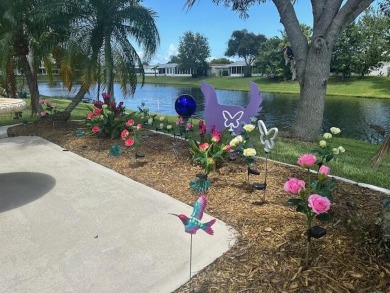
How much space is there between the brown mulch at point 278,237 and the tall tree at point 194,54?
75402mm

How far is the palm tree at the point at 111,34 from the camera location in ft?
26.2

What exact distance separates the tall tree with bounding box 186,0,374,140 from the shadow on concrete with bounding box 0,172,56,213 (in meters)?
5.73

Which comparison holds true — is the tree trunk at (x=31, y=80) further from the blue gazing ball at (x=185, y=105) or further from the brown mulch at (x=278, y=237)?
the brown mulch at (x=278, y=237)

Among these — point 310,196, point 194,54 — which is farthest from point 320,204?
point 194,54

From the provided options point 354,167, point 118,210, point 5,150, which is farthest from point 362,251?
point 5,150

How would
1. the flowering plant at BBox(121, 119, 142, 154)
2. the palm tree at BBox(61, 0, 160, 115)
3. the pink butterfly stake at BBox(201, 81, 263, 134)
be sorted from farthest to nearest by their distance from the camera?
the palm tree at BBox(61, 0, 160, 115)
the pink butterfly stake at BBox(201, 81, 263, 134)
the flowering plant at BBox(121, 119, 142, 154)

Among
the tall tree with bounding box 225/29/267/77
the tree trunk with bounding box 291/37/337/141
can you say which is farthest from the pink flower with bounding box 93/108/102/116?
the tall tree with bounding box 225/29/267/77

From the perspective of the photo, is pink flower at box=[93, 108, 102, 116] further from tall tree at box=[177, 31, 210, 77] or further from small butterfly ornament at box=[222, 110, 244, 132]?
tall tree at box=[177, 31, 210, 77]

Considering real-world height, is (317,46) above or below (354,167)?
above

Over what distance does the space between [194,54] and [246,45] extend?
543 inches

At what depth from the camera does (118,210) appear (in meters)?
3.44

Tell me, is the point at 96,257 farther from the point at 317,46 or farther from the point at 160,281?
the point at 317,46

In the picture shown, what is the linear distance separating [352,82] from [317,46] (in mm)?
36902

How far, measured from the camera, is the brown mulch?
2234 millimetres
